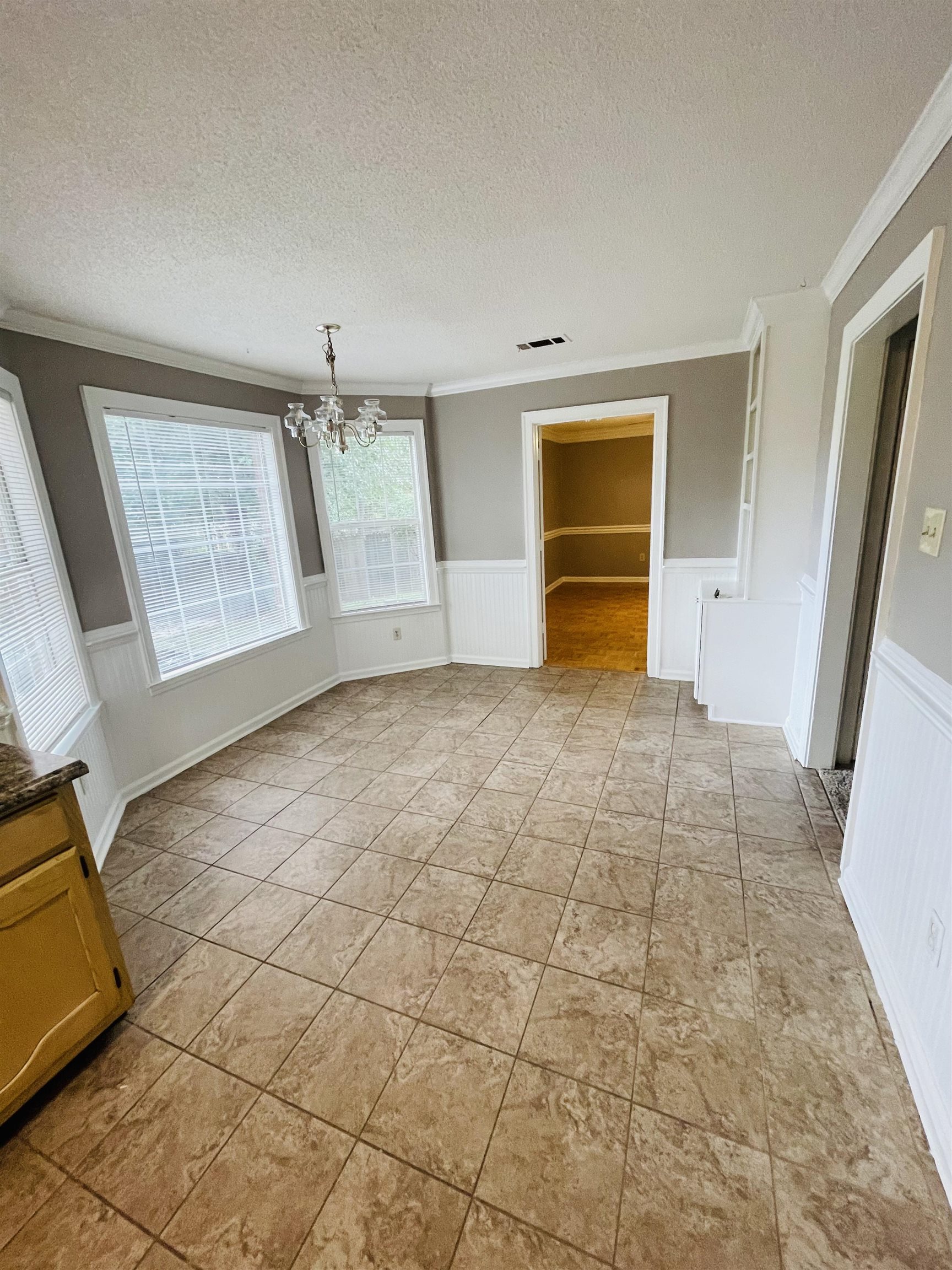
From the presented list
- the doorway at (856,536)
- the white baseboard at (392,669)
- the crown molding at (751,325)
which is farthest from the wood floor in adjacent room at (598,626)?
the crown molding at (751,325)

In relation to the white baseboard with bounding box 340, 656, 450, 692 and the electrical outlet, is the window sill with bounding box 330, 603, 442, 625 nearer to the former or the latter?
the white baseboard with bounding box 340, 656, 450, 692

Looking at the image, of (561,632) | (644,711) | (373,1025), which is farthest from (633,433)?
(373,1025)

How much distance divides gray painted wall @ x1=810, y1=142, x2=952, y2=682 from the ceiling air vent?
5.74ft

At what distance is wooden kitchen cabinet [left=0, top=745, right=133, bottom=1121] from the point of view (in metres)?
1.26

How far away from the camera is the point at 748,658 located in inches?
125

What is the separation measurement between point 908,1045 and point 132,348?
426 centimetres

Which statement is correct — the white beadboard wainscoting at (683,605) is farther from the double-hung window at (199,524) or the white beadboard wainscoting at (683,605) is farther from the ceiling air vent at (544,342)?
the double-hung window at (199,524)

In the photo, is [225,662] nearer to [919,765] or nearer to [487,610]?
[487,610]

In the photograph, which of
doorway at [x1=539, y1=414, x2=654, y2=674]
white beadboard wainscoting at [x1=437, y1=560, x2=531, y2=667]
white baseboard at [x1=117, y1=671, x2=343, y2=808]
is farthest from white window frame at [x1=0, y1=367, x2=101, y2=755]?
doorway at [x1=539, y1=414, x2=654, y2=674]

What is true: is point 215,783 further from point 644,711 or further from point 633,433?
point 633,433

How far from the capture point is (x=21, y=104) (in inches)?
45.8

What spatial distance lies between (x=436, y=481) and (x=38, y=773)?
3685mm

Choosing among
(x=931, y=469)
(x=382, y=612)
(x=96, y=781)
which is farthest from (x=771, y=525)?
(x=96, y=781)

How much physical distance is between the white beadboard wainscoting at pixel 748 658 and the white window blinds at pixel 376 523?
8.16 feet
